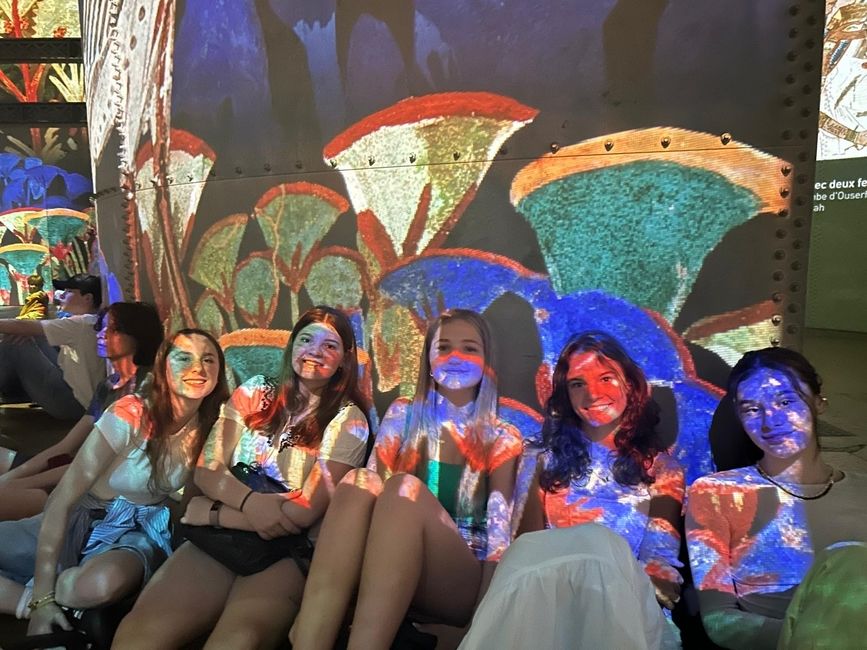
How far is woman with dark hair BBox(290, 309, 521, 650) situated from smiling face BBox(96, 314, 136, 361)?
1665mm

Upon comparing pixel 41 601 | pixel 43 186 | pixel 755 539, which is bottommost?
pixel 41 601

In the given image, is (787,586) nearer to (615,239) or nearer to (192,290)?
(615,239)

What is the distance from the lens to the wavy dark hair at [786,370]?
7.25 feet

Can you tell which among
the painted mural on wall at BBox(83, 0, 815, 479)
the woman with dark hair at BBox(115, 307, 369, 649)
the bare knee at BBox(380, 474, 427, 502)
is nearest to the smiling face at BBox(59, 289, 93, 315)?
the painted mural on wall at BBox(83, 0, 815, 479)

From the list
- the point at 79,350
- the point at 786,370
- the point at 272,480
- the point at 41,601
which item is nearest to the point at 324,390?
the point at 272,480

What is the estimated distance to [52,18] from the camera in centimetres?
1121

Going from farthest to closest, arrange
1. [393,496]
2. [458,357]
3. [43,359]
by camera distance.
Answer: [43,359] < [458,357] < [393,496]

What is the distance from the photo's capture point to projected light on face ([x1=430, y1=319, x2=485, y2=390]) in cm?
261

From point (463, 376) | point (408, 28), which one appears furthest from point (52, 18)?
point (463, 376)

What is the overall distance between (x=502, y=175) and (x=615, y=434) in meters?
1.12

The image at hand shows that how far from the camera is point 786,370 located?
2225 mm

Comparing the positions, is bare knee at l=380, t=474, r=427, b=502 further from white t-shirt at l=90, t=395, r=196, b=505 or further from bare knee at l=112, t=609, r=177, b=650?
white t-shirt at l=90, t=395, r=196, b=505

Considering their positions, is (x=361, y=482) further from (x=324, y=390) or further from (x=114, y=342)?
(x=114, y=342)

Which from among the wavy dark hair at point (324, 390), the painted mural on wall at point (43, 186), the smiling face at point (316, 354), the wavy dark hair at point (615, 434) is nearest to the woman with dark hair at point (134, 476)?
the wavy dark hair at point (324, 390)
